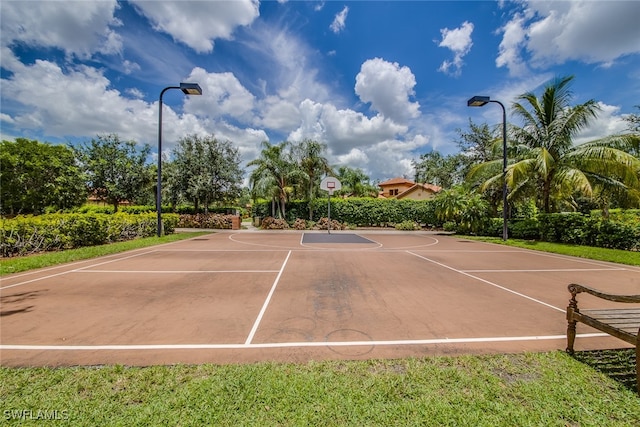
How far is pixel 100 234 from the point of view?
40.8 ft

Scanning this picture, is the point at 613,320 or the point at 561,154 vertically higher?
the point at 561,154

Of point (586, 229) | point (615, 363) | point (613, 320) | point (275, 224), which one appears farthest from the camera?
point (275, 224)

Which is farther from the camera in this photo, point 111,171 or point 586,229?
point 111,171

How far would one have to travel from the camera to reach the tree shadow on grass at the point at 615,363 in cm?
289

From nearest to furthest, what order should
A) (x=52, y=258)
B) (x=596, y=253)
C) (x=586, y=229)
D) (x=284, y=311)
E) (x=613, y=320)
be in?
(x=613, y=320), (x=284, y=311), (x=52, y=258), (x=596, y=253), (x=586, y=229)

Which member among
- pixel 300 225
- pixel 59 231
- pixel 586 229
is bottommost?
pixel 300 225

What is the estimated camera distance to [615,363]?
3.17m

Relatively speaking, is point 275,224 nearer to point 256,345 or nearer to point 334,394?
point 256,345

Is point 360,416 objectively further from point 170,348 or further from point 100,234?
point 100,234

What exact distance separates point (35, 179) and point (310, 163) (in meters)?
24.2

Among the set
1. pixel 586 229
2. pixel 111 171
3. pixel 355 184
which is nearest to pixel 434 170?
pixel 355 184

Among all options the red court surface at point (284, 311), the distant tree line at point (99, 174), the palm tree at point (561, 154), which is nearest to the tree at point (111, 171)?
the distant tree line at point (99, 174)

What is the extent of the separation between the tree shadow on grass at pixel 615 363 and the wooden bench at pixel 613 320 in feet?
0.50

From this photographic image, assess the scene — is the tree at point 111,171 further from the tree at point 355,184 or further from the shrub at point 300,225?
the tree at point 355,184
